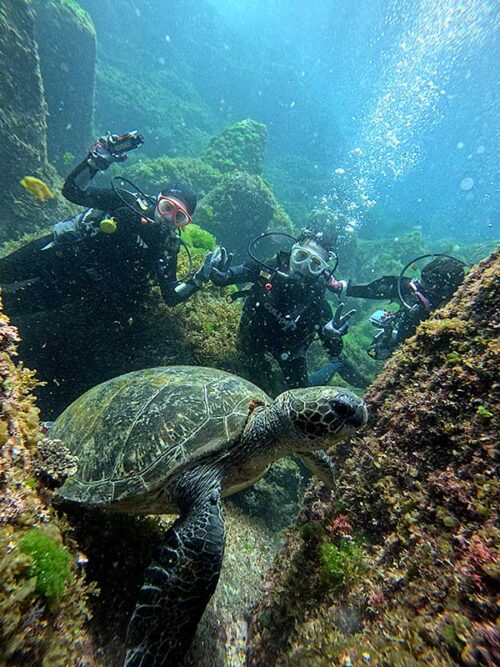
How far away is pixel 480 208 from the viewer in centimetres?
8288

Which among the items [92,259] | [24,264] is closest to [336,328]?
[92,259]

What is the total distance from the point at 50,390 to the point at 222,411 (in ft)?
14.9

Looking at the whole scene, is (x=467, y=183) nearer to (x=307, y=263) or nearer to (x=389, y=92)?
(x=389, y=92)

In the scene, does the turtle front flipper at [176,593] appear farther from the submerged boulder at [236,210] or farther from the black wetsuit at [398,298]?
the submerged boulder at [236,210]

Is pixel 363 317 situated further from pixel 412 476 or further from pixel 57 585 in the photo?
pixel 57 585

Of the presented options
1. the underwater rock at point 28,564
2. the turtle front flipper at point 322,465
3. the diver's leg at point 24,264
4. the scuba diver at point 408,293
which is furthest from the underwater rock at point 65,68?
the turtle front flipper at point 322,465

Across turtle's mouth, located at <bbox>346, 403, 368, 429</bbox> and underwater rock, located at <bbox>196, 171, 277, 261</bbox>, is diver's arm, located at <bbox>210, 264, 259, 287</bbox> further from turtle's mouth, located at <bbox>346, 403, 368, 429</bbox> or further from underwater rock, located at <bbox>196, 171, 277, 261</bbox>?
underwater rock, located at <bbox>196, 171, 277, 261</bbox>

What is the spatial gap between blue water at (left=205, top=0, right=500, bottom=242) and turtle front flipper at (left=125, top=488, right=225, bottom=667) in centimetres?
3634

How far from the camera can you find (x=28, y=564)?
5.07ft

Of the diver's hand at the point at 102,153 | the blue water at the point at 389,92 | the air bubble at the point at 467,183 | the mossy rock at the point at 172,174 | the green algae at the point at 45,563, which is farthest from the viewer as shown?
the air bubble at the point at 467,183

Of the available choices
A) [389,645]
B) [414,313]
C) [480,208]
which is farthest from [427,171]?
[389,645]

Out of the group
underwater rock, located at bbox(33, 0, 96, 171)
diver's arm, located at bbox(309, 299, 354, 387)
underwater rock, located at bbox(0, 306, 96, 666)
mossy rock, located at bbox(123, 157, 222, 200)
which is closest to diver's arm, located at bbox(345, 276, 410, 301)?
diver's arm, located at bbox(309, 299, 354, 387)

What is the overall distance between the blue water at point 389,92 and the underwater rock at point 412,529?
3496cm

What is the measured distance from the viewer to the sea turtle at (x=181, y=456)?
2.24 meters
